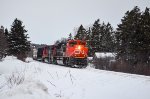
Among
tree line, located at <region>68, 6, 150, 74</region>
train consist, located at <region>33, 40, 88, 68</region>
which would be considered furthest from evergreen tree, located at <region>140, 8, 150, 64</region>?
train consist, located at <region>33, 40, 88, 68</region>

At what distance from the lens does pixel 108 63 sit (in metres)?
23.3

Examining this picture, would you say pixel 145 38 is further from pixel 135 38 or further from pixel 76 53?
pixel 76 53

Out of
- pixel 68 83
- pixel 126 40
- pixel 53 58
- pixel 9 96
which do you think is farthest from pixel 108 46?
pixel 9 96

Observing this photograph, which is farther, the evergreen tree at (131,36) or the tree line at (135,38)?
the evergreen tree at (131,36)

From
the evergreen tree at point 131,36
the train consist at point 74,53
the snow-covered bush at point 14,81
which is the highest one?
the evergreen tree at point 131,36

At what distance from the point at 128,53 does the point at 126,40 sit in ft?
7.26

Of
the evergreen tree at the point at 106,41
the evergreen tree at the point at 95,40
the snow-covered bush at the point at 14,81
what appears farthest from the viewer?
the evergreen tree at the point at 106,41

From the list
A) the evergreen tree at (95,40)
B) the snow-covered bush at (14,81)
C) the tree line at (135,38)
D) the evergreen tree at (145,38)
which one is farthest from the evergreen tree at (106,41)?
the snow-covered bush at (14,81)

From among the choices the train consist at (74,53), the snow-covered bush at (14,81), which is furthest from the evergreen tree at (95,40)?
the snow-covered bush at (14,81)

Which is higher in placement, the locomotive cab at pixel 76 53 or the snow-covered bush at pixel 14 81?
the locomotive cab at pixel 76 53

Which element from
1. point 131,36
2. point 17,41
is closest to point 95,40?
point 17,41

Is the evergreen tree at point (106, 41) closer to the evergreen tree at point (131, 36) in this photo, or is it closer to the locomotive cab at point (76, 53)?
the evergreen tree at point (131, 36)

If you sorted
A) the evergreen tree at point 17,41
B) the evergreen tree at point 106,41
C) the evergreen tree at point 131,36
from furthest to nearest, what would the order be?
1. the evergreen tree at point 106,41
2. the evergreen tree at point 17,41
3. the evergreen tree at point 131,36

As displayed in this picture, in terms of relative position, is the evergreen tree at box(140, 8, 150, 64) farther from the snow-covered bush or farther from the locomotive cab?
the snow-covered bush
